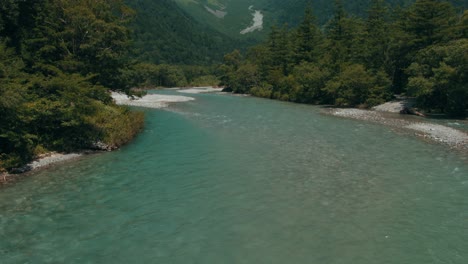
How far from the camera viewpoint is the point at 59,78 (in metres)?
24.8

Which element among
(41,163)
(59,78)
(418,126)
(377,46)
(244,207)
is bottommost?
(244,207)

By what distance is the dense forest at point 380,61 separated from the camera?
42.9 metres

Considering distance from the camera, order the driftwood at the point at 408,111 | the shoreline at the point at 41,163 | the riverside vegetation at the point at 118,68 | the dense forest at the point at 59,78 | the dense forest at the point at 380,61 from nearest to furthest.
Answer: the shoreline at the point at 41,163 < the dense forest at the point at 59,78 < the riverside vegetation at the point at 118,68 < the dense forest at the point at 380,61 < the driftwood at the point at 408,111

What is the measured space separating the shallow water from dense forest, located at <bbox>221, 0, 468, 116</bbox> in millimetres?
20500

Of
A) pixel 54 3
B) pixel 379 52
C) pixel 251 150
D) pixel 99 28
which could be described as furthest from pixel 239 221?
pixel 379 52

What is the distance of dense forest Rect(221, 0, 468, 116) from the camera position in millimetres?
42938

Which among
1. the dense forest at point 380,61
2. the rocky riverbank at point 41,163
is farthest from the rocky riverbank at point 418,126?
the rocky riverbank at point 41,163

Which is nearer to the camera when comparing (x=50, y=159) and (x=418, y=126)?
(x=50, y=159)

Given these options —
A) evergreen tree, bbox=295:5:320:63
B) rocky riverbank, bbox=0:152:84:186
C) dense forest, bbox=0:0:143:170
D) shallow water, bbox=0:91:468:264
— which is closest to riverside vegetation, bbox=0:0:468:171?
dense forest, bbox=0:0:143:170

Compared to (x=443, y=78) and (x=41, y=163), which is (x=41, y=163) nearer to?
(x=41, y=163)

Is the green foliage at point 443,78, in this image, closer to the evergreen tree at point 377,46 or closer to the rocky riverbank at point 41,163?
the evergreen tree at point 377,46

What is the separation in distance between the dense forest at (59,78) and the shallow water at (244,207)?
2.44 meters

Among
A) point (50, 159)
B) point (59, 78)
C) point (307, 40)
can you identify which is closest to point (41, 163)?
point (50, 159)

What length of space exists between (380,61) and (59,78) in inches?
1980
